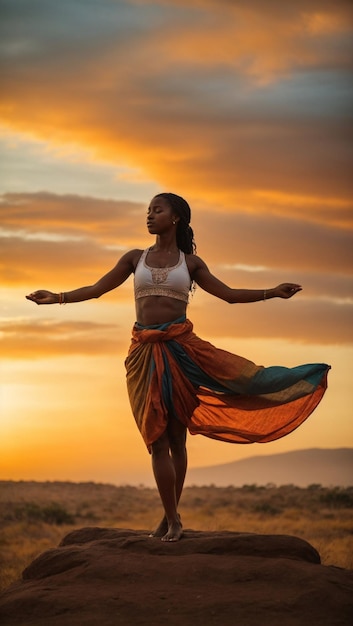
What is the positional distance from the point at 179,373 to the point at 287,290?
134 centimetres

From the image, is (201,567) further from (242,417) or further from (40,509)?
(40,509)

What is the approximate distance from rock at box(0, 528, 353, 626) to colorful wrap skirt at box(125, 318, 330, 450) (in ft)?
3.50

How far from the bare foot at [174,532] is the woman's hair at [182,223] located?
2.72 m

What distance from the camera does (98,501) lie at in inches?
1602

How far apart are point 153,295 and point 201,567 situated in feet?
8.55

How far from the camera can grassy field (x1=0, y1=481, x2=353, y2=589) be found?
2270 centimetres

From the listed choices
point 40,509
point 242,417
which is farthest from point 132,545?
point 40,509

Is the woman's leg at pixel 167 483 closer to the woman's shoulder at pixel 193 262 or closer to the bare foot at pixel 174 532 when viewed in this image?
the bare foot at pixel 174 532

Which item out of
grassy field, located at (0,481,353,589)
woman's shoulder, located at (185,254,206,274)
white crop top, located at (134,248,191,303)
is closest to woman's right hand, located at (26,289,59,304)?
white crop top, located at (134,248,191,303)

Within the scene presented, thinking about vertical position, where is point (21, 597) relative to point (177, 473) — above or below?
below

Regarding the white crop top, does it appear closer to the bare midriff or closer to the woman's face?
the bare midriff

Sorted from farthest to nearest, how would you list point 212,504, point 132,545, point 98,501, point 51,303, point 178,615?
point 98,501 < point 212,504 < point 51,303 < point 132,545 < point 178,615

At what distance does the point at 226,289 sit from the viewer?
9719 millimetres

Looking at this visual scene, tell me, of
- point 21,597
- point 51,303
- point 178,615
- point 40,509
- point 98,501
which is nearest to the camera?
point 178,615
